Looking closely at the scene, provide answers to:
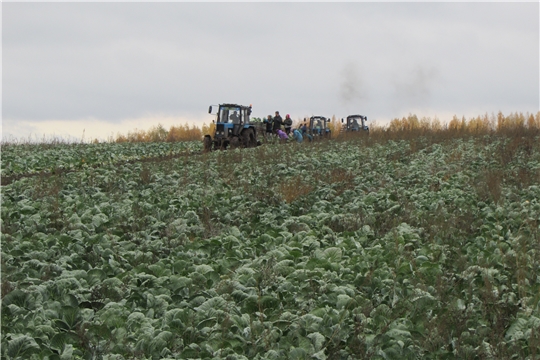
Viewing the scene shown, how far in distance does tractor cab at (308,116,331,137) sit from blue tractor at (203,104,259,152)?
31.3 feet

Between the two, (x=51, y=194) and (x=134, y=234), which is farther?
(x=51, y=194)

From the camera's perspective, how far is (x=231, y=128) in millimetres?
26641

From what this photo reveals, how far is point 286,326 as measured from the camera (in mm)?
5562

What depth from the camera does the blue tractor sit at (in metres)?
26.4

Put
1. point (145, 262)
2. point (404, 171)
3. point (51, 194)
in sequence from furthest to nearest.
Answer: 1. point (404, 171)
2. point (51, 194)
3. point (145, 262)

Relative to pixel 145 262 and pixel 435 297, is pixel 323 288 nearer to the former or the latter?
pixel 435 297

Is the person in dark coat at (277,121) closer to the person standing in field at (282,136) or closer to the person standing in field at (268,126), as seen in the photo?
the person standing in field at (268,126)

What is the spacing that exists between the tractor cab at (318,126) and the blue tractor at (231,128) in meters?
9.54

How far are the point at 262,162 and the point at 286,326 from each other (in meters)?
13.1

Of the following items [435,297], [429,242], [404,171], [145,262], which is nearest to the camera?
[435,297]

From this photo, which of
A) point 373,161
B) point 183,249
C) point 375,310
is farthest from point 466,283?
point 373,161

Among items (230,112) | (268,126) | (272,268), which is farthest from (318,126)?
(272,268)

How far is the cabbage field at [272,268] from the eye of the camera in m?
5.39

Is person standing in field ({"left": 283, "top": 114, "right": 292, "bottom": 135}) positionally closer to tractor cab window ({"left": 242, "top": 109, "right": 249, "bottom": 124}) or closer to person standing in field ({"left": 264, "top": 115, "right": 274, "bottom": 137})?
person standing in field ({"left": 264, "top": 115, "right": 274, "bottom": 137})
